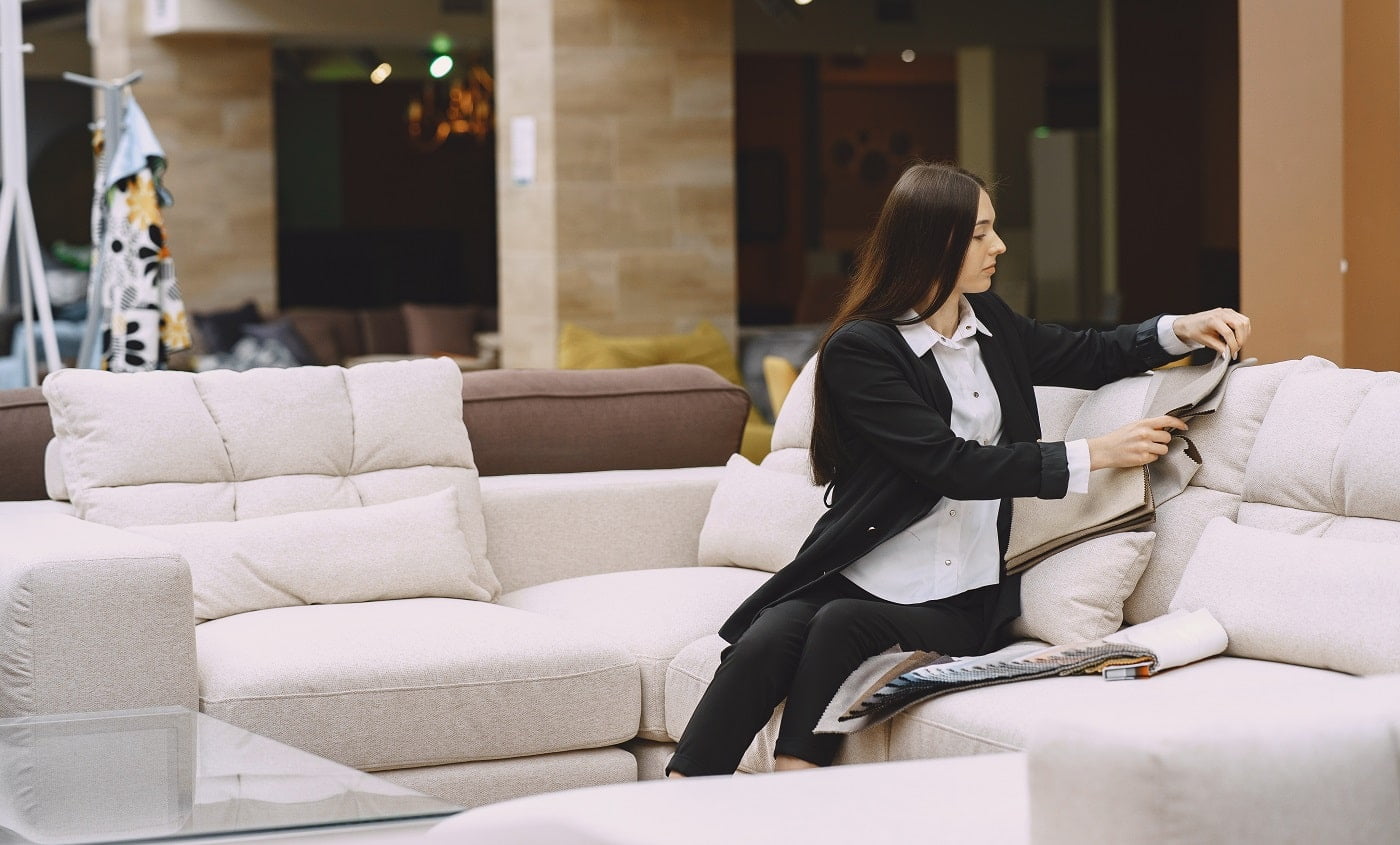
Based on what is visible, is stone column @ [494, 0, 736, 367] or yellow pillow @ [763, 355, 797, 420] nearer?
yellow pillow @ [763, 355, 797, 420]

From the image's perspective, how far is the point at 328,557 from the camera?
3701 mm

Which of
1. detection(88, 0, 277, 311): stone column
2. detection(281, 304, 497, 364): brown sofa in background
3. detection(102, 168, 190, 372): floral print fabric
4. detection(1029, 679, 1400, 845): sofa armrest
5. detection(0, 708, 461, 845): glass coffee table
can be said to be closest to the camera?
detection(1029, 679, 1400, 845): sofa armrest

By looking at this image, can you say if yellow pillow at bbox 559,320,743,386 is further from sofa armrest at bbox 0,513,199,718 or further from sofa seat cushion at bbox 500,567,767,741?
sofa armrest at bbox 0,513,199,718

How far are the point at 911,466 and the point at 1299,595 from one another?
2.18 feet

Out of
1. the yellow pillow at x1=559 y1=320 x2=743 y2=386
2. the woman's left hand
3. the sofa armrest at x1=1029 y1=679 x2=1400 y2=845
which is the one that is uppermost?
the woman's left hand

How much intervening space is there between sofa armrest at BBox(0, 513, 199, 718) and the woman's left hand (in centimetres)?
189

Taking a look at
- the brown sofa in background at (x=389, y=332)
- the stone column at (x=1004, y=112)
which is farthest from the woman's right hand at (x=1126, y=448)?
the stone column at (x=1004, y=112)

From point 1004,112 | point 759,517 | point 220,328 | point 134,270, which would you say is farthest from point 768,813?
point 1004,112

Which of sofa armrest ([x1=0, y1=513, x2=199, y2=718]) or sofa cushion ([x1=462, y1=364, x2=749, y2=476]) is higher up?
sofa cushion ([x1=462, y1=364, x2=749, y2=476])

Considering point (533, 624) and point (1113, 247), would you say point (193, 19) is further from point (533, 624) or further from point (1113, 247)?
point (533, 624)

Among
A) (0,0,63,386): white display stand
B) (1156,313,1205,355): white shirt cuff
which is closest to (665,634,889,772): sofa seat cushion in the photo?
(1156,313,1205,355): white shirt cuff

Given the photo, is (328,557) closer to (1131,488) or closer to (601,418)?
(601,418)

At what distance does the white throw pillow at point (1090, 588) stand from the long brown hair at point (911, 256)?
45 cm

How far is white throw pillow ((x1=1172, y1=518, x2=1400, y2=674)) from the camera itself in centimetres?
265
